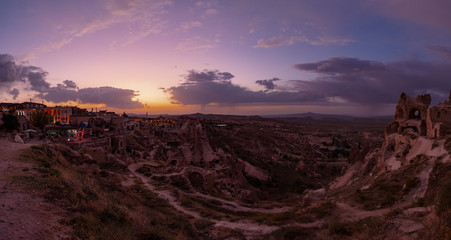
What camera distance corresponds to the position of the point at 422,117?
21.5m


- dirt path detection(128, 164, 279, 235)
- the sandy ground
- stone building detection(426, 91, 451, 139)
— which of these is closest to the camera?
the sandy ground

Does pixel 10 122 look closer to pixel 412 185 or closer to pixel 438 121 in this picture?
pixel 412 185

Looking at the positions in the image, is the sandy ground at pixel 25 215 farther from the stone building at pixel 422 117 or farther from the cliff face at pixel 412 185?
the stone building at pixel 422 117

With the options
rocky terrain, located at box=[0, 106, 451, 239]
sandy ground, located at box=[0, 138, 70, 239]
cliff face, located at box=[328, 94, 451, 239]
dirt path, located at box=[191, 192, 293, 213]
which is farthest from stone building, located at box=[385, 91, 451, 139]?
sandy ground, located at box=[0, 138, 70, 239]

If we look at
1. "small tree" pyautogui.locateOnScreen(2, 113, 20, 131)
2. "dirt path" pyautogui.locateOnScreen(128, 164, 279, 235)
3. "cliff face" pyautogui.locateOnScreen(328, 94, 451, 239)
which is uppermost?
"small tree" pyautogui.locateOnScreen(2, 113, 20, 131)

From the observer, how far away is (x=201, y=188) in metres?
24.2

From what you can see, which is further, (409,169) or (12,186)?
(409,169)

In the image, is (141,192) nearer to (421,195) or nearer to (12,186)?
(12,186)

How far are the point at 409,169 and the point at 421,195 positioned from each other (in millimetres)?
4013

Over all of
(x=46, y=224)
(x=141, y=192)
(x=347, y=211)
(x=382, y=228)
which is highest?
(x=46, y=224)

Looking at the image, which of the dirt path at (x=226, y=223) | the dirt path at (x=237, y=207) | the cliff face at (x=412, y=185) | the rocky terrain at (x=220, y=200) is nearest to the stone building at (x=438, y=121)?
the cliff face at (x=412, y=185)

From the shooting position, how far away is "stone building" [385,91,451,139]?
731 inches

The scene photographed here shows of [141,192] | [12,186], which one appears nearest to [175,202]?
[141,192]

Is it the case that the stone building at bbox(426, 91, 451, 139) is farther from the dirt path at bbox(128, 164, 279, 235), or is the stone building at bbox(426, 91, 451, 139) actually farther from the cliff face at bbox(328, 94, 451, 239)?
the dirt path at bbox(128, 164, 279, 235)
